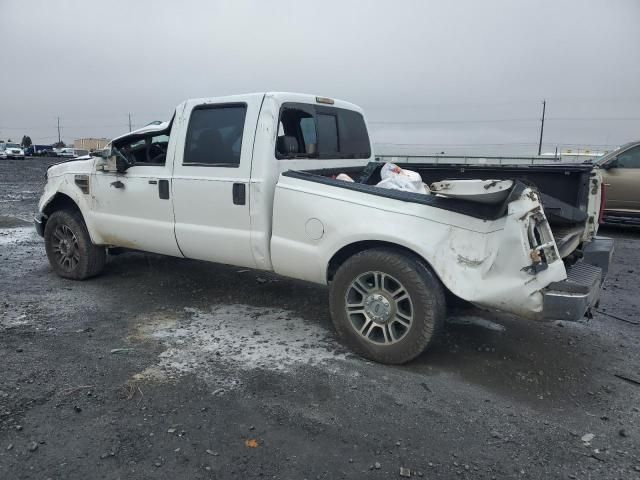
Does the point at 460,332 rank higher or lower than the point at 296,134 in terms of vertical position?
lower

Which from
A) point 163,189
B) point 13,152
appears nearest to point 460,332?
point 163,189

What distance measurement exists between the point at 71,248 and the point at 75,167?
0.93m

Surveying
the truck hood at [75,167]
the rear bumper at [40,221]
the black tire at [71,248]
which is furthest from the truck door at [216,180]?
the rear bumper at [40,221]

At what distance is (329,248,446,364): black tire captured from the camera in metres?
3.53

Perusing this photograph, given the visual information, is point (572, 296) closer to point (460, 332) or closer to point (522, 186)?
point (522, 186)

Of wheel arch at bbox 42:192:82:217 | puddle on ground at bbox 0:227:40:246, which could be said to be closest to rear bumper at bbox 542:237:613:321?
wheel arch at bbox 42:192:82:217

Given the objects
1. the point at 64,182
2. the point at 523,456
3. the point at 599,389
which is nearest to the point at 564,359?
the point at 599,389

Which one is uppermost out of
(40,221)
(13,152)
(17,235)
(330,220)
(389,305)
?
(13,152)

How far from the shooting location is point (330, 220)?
12.8 feet

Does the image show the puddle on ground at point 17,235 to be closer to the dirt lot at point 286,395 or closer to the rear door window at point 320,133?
the dirt lot at point 286,395

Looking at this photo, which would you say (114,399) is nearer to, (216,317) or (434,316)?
(216,317)

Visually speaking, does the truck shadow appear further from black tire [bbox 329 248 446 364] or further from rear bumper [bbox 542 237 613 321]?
rear bumper [bbox 542 237 613 321]

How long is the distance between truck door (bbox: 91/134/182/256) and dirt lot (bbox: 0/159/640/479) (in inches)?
24.9

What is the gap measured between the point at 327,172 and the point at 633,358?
9.79 ft
